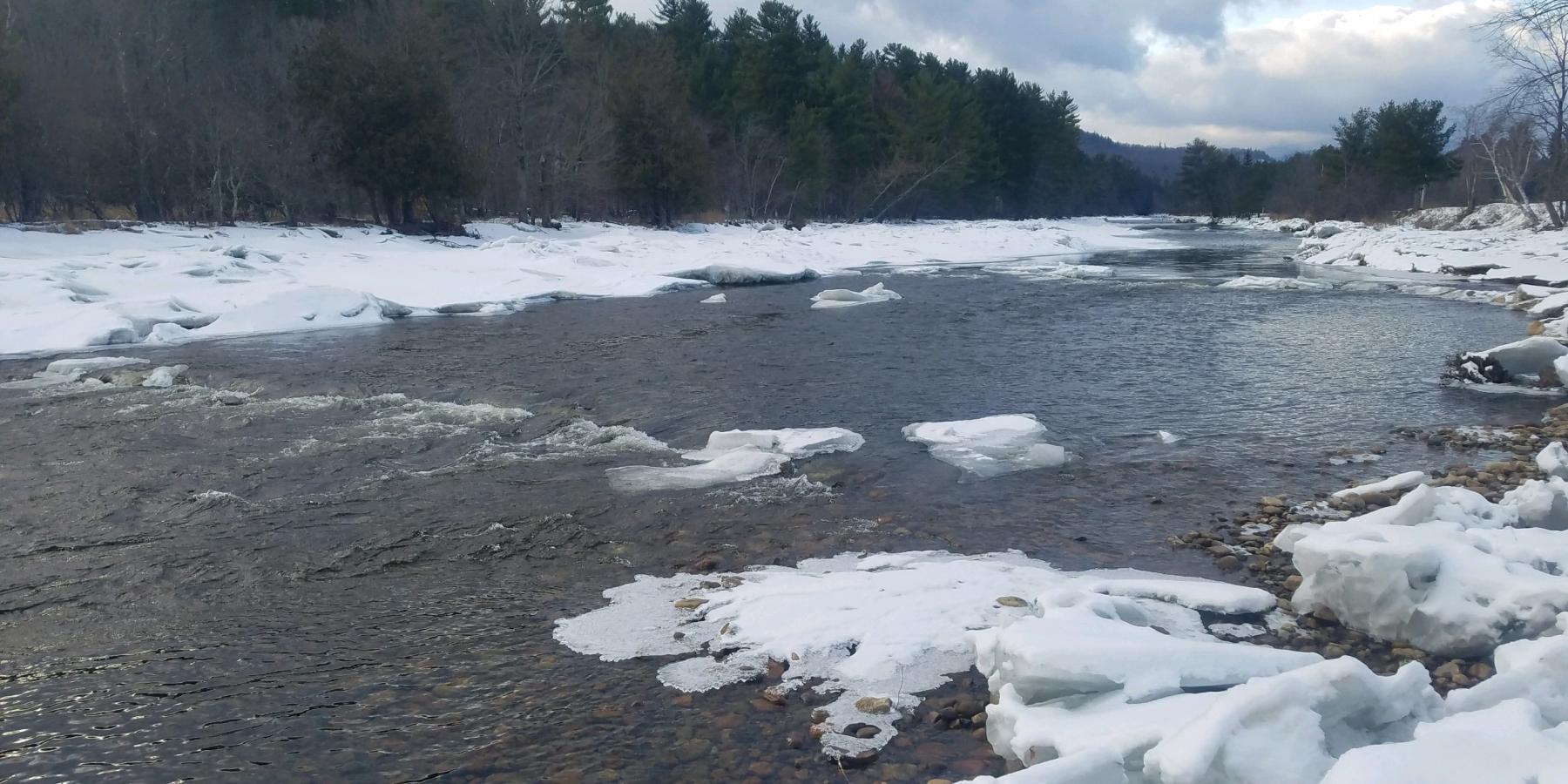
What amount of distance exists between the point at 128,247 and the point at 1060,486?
22564mm

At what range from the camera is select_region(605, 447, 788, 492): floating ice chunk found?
7.41m

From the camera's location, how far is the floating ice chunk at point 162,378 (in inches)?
454

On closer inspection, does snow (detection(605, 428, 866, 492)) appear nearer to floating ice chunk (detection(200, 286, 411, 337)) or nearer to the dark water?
the dark water

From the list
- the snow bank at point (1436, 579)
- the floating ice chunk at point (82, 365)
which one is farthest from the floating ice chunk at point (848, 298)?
the snow bank at point (1436, 579)

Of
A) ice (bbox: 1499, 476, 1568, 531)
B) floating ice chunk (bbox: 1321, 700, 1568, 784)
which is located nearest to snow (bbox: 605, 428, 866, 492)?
ice (bbox: 1499, 476, 1568, 531)

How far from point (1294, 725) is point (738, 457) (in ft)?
17.3

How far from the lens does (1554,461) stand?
21.6 feet

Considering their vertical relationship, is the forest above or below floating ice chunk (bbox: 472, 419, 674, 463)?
above

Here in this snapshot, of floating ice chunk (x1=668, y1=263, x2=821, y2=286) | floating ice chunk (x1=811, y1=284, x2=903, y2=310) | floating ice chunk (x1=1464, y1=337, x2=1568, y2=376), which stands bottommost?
floating ice chunk (x1=1464, y1=337, x2=1568, y2=376)

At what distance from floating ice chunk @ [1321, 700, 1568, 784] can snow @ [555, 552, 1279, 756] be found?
0.79 metres

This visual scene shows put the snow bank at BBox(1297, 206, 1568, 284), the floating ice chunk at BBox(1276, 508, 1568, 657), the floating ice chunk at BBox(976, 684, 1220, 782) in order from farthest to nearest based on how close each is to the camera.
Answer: the snow bank at BBox(1297, 206, 1568, 284), the floating ice chunk at BBox(1276, 508, 1568, 657), the floating ice chunk at BBox(976, 684, 1220, 782)

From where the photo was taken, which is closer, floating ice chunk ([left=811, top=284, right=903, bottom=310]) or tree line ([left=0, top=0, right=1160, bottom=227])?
floating ice chunk ([left=811, top=284, right=903, bottom=310])

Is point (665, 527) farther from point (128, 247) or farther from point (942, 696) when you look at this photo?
point (128, 247)

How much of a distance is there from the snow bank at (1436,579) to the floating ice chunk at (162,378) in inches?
464
